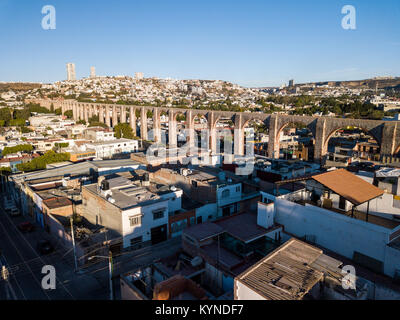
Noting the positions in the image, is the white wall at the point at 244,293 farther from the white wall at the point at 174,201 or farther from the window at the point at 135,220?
the white wall at the point at 174,201

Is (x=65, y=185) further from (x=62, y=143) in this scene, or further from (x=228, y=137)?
(x=228, y=137)

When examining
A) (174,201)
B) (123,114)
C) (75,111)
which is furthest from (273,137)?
(75,111)

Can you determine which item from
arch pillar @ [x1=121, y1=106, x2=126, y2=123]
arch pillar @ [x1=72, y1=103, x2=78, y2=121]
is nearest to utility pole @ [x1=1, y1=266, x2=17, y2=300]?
arch pillar @ [x1=121, y1=106, x2=126, y2=123]

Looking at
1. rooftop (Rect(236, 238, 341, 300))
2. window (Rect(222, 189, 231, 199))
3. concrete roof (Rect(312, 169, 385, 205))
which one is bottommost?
window (Rect(222, 189, 231, 199))

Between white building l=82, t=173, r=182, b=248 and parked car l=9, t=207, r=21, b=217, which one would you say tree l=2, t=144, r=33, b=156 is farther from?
white building l=82, t=173, r=182, b=248

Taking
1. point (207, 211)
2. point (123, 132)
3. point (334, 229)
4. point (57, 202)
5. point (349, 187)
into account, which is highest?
point (349, 187)

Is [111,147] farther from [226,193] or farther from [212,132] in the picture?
[226,193]
